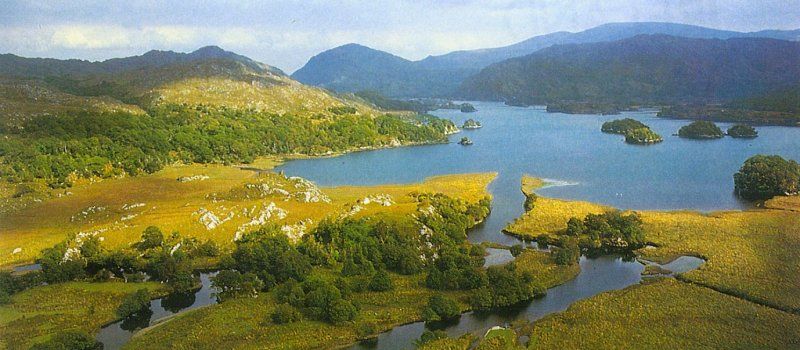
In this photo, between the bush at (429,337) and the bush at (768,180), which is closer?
the bush at (429,337)

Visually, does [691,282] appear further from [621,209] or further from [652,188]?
[652,188]

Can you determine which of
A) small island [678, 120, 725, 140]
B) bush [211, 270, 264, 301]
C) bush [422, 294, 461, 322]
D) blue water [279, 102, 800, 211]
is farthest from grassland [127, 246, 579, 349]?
small island [678, 120, 725, 140]

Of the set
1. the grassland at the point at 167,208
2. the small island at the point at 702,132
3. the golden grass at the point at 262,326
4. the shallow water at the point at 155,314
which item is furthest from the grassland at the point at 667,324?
the small island at the point at 702,132

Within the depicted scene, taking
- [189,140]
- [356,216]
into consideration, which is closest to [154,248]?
[356,216]

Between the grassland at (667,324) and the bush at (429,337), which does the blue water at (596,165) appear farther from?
the bush at (429,337)

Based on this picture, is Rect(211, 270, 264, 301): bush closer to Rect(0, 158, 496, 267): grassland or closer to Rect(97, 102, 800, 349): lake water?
Rect(97, 102, 800, 349): lake water

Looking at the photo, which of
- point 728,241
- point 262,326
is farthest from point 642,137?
point 262,326

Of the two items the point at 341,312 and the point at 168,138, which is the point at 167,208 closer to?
the point at 341,312
